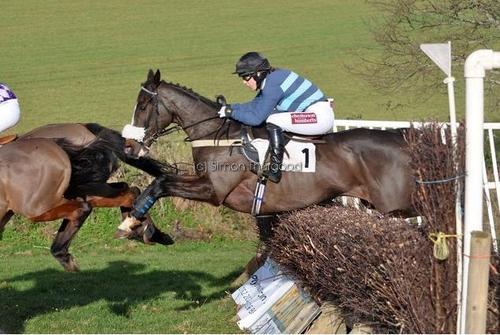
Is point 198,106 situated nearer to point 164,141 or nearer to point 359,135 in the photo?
point 359,135

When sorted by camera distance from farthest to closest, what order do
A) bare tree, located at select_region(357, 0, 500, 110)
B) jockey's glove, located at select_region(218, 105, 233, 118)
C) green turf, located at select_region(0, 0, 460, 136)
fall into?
1. green turf, located at select_region(0, 0, 460, 136)
2. bare tree, located at select_region(357, 0, 500, 110)
3. jockey's glove, located at select_region(218, 105, 233, 118)

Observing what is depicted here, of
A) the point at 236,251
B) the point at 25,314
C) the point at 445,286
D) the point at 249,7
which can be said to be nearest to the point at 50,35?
the point at 249,7

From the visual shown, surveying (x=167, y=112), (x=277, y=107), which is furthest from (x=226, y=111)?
(x=167, y=112)

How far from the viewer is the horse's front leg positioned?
25.9 ft

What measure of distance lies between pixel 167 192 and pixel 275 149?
1038mm

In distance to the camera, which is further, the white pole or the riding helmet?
the riding helmet

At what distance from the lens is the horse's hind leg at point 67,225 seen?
8.06m

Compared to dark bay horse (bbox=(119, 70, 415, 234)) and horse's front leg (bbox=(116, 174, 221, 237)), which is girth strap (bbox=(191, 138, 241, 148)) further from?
horse's front leg (bbox=(116, 174, 221, 237))

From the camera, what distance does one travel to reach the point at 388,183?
8289 millimetres

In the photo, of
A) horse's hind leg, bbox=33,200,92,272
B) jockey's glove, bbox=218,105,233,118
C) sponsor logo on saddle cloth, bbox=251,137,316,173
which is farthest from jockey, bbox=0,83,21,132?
sponsor logo on saddle cloth, bbox=251,137,316,173

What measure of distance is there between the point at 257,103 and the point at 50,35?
→ 26.6 metres

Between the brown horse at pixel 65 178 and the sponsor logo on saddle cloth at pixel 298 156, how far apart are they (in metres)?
1.36

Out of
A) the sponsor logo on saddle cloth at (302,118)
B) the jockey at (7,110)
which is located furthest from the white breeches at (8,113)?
the sponsor logo on saddle cloth at (302,118)

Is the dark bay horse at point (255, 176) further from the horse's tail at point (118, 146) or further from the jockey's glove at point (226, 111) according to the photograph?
the horse's tail at point (118, 146)
